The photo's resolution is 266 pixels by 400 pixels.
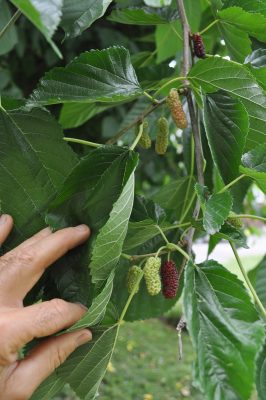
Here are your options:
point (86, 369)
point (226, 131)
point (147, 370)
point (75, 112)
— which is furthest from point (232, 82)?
point (147, 370)

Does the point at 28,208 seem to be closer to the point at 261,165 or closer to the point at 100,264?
the point at 100,264

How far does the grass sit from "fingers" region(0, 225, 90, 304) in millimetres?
2121

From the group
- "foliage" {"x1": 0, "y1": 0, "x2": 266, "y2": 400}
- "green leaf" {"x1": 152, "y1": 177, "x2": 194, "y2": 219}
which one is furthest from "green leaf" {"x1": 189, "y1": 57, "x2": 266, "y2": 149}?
"green leaf" {"x1": 152, "y1": 177, "x2": 194, "y2": 219}

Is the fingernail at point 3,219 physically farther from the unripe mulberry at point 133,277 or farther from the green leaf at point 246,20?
the green leaf at point 246,20

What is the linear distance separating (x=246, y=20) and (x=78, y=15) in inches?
8.2

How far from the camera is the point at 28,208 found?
700 millimetres

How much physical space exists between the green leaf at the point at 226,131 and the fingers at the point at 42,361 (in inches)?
9.4

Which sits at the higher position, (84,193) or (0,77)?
(84,193)

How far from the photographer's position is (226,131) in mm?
646

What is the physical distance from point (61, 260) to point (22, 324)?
0.38ft

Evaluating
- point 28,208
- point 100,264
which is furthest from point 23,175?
point 100,264

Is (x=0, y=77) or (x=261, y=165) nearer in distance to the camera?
(x=261, y=165)

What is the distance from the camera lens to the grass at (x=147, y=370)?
9.63ft

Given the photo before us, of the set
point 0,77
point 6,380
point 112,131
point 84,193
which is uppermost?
point 84,193
